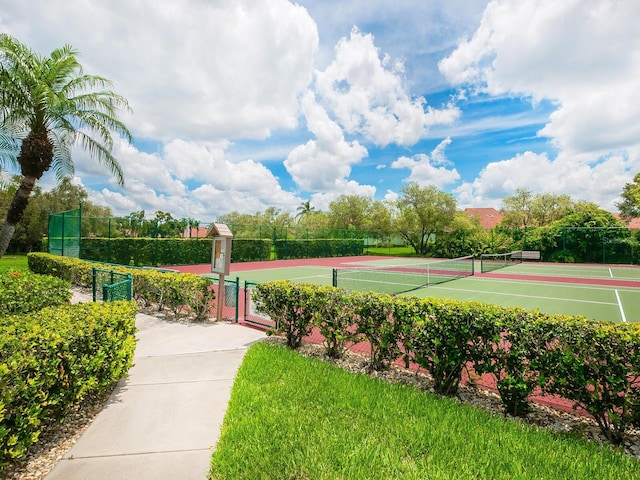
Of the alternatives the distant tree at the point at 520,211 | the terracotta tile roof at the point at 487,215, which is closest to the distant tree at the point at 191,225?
the distant tree at the point at 520,211

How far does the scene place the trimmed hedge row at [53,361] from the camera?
2.57 meters

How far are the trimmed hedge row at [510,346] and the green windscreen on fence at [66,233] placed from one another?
16449 mm

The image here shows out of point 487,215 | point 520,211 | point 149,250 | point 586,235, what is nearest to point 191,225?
point 149,250

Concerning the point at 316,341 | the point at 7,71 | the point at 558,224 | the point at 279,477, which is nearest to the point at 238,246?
the point at 7,71

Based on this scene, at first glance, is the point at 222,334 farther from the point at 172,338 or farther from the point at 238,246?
the point at 238,246

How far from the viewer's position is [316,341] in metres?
6.39

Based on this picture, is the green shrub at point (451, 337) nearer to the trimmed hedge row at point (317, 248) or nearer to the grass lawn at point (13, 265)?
the grass lawn at point (13, 265)

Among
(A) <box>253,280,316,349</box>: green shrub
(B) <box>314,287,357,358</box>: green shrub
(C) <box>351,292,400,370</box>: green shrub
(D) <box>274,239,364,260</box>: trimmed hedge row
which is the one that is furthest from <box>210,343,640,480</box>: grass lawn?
(D) <box>274,239,364,260</box>: trimmed hedge row

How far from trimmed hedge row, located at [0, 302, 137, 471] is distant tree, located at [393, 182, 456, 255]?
34.9 m

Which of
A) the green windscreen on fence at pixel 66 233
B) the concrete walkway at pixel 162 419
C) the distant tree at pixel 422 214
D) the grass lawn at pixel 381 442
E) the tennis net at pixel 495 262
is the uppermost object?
the distant tree at pixel 422 214

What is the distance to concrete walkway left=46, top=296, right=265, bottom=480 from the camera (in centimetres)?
272

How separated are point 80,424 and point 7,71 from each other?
1367 cm

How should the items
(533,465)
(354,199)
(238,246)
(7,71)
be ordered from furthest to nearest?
(354,199) < (238,246) < (7,71) < (533,465)

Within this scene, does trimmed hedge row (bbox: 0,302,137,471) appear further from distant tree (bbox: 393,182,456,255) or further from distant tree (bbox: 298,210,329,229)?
distant tree (bbox: 298,210,329,229)
